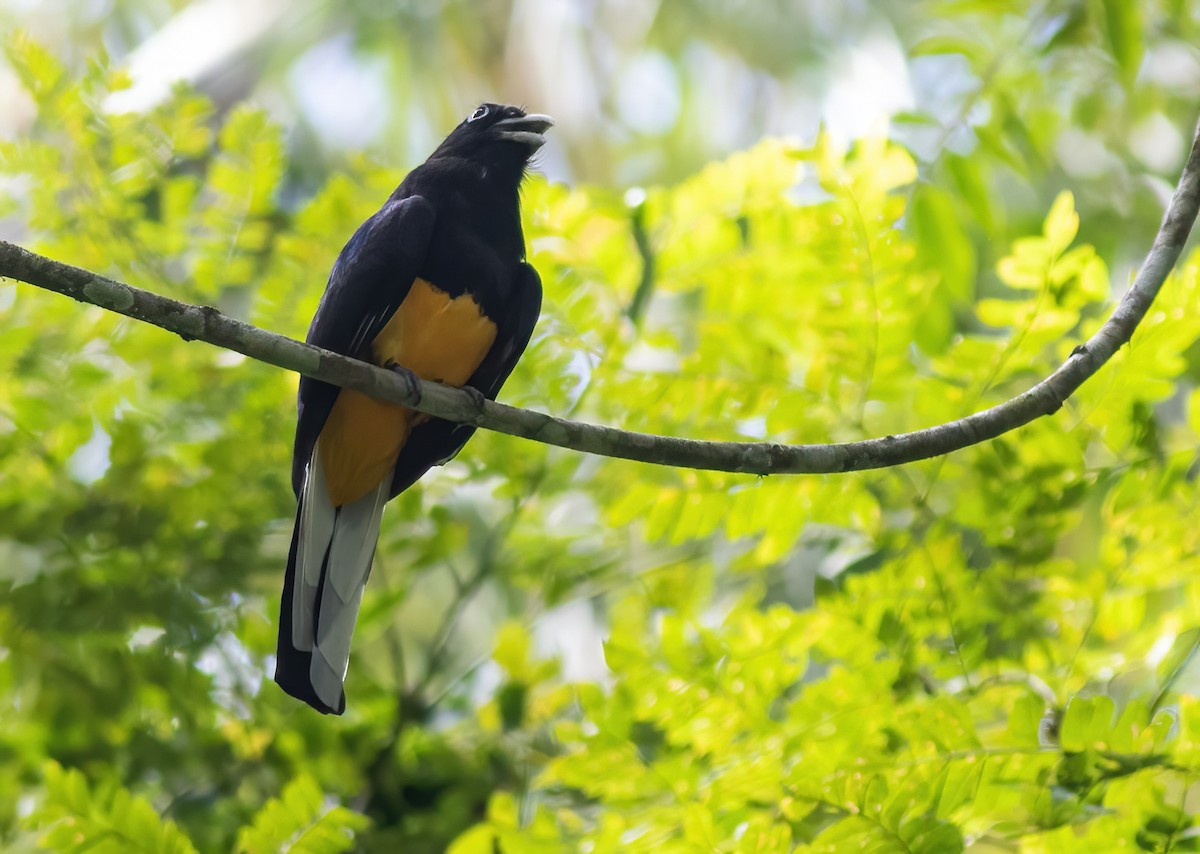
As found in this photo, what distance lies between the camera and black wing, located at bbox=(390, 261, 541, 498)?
3781mm

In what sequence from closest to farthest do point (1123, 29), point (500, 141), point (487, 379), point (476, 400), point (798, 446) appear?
point (798, 446) → point (476, 400) → point (1123, 29) → point (487, 379) → point (500, 141)

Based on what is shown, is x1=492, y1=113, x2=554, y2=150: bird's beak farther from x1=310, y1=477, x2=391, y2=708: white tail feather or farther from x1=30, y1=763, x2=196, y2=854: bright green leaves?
x1=30, y1=763, x2=196, y2=854: bright green leaves

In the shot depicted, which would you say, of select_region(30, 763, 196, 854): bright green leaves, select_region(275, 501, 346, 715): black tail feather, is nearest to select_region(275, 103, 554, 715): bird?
select_region(275, 501, 346, 715): black tail feather

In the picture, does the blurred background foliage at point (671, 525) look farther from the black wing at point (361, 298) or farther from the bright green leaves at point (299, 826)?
the black wing at point (361, 298)

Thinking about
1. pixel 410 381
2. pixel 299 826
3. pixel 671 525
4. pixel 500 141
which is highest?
pixel 500 141

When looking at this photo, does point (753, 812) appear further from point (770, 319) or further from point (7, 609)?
point (7, 609)

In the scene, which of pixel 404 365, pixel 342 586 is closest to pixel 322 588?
pixel 342 586

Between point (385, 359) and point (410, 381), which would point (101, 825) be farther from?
point (385, 359)

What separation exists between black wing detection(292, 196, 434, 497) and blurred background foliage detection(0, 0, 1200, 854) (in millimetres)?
524

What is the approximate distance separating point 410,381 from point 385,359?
393mm

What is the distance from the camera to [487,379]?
386 centimetres

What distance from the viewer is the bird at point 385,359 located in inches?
139

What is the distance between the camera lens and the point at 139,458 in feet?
13.1

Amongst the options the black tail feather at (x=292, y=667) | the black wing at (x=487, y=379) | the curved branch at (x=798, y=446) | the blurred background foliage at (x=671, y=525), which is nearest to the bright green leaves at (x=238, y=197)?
the blurred background foliage at (x=671, y=525)
